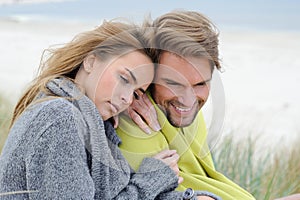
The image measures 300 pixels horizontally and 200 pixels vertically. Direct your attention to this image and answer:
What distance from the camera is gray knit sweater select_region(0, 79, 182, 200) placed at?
1535 mm

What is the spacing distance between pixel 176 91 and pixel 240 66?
23.6 ft

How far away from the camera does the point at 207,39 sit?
1.81 meters

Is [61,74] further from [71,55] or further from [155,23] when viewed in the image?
[155,23]

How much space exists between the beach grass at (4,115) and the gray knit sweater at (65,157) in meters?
1.14

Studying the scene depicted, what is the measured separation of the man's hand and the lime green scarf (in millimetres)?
16

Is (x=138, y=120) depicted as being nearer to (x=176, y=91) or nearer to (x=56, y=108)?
(x=176, y=91)

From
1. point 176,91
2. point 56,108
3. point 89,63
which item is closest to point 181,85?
point 176,91

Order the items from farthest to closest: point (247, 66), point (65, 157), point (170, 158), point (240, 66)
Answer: point (247, 66), point (240, 66), point (170, 158), point (65, 157)

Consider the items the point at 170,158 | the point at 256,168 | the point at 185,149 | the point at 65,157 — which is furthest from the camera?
the point at 256,168

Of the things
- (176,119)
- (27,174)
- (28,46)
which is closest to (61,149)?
(27,174)

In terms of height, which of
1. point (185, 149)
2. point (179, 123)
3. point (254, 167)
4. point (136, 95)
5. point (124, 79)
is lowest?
point (254, 167)

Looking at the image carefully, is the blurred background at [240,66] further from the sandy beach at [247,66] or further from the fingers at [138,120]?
the fingers at [138,120]

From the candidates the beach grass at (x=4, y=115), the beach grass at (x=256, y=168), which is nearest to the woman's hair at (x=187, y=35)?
the beach grass at (x=4, y=115)

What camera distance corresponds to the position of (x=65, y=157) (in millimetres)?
1534
